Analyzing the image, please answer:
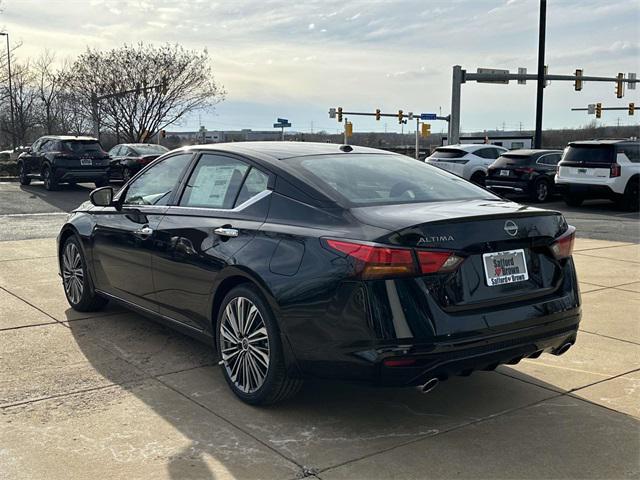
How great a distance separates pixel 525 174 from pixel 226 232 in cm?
1659

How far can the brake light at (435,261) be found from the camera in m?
3.44

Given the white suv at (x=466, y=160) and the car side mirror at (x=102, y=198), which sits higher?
the car side mirror at (x=102, y=198)

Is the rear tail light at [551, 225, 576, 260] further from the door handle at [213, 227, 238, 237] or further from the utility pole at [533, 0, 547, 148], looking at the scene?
the utility pole at [533, 0, 547, 148]

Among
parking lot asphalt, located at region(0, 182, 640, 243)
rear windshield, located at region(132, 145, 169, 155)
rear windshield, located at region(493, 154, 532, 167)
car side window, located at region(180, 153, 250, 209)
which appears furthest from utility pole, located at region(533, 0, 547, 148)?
car side window, located at region(180, 153, 250, 209)

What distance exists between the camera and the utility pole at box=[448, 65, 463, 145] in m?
30.4

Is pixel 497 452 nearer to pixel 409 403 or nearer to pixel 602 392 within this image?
pixel 409 403

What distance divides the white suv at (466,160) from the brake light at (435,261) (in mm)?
18541

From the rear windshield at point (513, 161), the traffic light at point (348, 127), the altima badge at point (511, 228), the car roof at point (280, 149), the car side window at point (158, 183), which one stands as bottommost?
the rear windshield at point (513, 161)

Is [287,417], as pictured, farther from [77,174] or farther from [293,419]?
[77,174]

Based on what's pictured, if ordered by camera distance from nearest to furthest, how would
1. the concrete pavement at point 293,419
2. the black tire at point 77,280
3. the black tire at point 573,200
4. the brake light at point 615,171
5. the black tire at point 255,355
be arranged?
the concrete pavement at point 293,419 → the black tire at point 255,355 → the black tire at point 77,280 → the brake light at point 615,171 → the black tire at point 573,200

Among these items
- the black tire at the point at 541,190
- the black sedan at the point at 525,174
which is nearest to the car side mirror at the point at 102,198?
the black sedan at the point at 525,174

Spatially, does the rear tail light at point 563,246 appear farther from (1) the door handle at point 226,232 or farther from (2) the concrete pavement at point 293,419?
(1) the door handle at point 226,232

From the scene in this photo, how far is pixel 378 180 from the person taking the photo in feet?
14.3

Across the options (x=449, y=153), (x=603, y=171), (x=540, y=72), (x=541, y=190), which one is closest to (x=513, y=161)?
(x=541, y=190)
